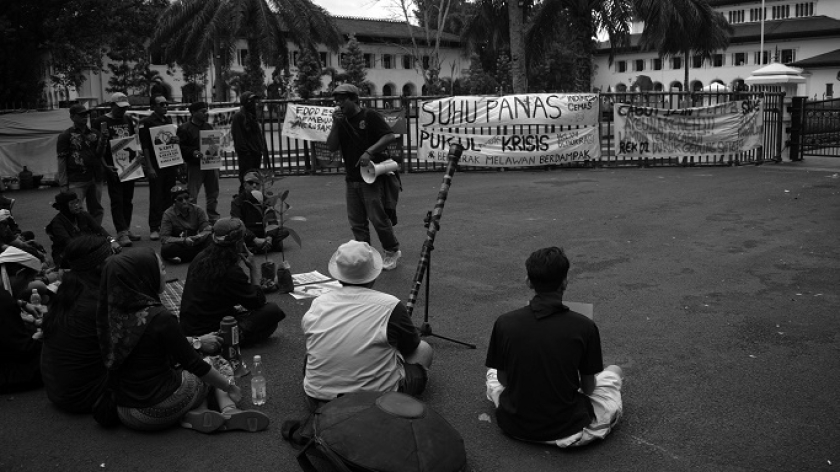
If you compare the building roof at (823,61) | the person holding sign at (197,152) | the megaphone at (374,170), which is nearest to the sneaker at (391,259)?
the megaphone at (374,170)

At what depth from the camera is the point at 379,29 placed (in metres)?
68.8

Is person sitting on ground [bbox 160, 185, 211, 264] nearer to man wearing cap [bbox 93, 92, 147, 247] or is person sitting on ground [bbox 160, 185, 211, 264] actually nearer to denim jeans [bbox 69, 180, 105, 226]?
man wearing cap [bbox 93, 92, 147, 247]

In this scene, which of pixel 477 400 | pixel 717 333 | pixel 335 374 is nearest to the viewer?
pixel 335 374

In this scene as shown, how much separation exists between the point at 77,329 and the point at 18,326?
0.78 metres

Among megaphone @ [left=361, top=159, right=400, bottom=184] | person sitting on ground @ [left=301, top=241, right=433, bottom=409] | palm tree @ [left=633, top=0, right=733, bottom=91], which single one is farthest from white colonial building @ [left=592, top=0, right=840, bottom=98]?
person sitting on ground @ [left=301, top=241, right=433, bottom=409]

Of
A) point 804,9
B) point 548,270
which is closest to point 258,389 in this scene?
point 548,270

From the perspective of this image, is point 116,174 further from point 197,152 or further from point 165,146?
point 197,152

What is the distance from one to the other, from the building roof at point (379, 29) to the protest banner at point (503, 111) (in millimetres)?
49776

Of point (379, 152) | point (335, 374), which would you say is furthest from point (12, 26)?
point (335, 374)

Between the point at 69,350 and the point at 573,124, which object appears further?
the point at 573,124

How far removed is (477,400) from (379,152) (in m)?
3.80

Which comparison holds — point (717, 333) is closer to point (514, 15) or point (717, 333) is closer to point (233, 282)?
point (233, 282)

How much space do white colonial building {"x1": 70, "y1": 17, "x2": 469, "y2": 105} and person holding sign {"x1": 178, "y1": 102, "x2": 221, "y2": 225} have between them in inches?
2012

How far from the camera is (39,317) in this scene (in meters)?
5.38
